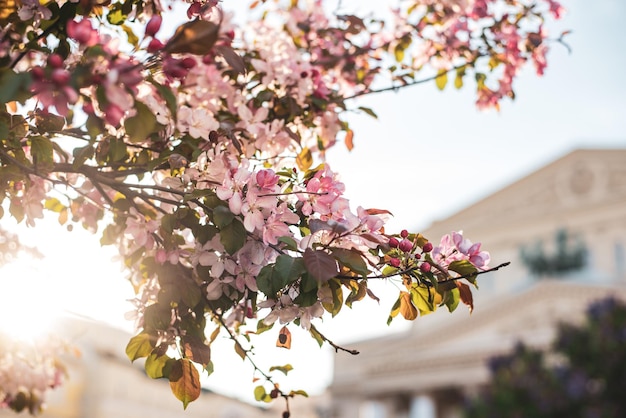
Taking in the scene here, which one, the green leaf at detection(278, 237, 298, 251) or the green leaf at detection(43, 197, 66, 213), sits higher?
the green leaf at detection(43, 197, 66, 213)

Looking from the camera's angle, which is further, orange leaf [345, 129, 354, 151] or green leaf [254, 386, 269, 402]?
orange leaf [345, 129, 354, 151]

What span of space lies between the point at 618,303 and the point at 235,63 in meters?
15.9

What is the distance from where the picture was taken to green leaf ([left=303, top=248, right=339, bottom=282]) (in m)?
1.65

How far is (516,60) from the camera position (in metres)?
3.90

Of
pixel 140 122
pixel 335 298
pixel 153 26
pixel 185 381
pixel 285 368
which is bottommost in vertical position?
pixel 185 381

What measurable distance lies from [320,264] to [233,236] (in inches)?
12.5

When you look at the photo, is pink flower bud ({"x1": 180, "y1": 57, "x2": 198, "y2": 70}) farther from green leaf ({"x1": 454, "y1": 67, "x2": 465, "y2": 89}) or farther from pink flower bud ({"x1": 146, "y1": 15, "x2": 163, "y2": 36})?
green leaf ({"x1": 454, "y1": 67, "x2": 465, "y2": 89})

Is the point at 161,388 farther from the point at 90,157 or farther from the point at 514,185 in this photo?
the point at 514,185

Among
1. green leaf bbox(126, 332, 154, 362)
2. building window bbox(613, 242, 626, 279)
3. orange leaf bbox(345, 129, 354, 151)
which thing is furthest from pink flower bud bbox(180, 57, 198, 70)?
building window bbox(613, 242, 626, 279)

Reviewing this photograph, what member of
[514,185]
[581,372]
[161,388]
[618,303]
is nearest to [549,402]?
[581,372]

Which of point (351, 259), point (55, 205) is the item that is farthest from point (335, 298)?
point (55, 205)

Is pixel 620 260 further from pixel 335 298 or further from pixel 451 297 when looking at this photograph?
pixel 335 298

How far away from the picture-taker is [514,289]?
30578 mm

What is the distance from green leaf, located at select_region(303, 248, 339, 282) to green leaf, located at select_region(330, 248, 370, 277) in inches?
1.7
